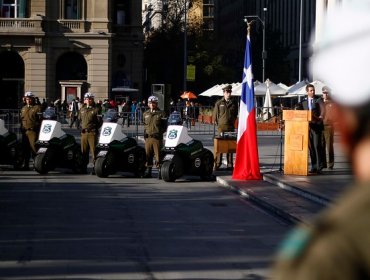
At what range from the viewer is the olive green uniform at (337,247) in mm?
1395

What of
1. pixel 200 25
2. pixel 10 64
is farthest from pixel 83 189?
pixel 200 25

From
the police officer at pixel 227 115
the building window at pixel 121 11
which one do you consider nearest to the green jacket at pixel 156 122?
the police officer at pixel 227 115

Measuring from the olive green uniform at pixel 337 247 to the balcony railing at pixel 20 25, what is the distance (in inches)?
2471

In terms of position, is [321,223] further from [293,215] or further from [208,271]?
[293,215]

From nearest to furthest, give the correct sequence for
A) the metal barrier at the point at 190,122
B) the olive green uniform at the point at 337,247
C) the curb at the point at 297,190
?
the olive green uniform at the point at 337,247, the curb at the point at 297,190, the metal barrier at the point at 190,122

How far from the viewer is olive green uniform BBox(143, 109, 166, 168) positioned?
2017 centimetres

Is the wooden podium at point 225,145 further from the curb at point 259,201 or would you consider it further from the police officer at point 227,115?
the curb at point 259,201

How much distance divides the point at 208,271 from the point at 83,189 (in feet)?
29.6

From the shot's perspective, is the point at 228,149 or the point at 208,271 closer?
the point at 208,271

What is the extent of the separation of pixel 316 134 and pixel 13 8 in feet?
153

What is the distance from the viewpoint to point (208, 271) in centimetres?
877

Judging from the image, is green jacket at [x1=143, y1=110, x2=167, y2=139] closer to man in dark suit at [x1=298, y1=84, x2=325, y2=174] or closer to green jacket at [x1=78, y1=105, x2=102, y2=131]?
green jacket at [x1=78, y1=105, x2=102, y2=131]

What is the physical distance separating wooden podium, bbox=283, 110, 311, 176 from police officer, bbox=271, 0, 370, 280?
58.0ft

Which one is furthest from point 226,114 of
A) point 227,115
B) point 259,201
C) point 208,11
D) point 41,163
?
point 208,11
